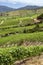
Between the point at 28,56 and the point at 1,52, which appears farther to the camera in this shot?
the point at 28,56

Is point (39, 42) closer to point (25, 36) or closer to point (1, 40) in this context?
point (25, 36)

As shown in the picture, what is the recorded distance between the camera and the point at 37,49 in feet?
90.1

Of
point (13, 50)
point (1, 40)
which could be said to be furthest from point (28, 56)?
point (1, 40)

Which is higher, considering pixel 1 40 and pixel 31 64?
pixel 31 64

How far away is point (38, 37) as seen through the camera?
50000 millimetres

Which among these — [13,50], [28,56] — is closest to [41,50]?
[28,56]

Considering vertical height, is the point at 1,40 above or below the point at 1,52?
below

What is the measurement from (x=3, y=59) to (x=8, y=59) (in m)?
0.52

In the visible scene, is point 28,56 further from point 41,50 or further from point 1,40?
point 1,40

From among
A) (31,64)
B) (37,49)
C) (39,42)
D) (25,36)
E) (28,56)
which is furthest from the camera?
(25,36)

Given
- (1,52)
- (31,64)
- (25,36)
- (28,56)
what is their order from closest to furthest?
(31,64) < (1,52) < (28,56) < (25,36)

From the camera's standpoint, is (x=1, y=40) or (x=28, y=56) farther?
(x=1, y=40)

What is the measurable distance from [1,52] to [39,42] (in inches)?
991

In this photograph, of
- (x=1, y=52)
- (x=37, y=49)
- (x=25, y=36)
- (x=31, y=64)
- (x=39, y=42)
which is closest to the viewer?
(x=31, y=64)
